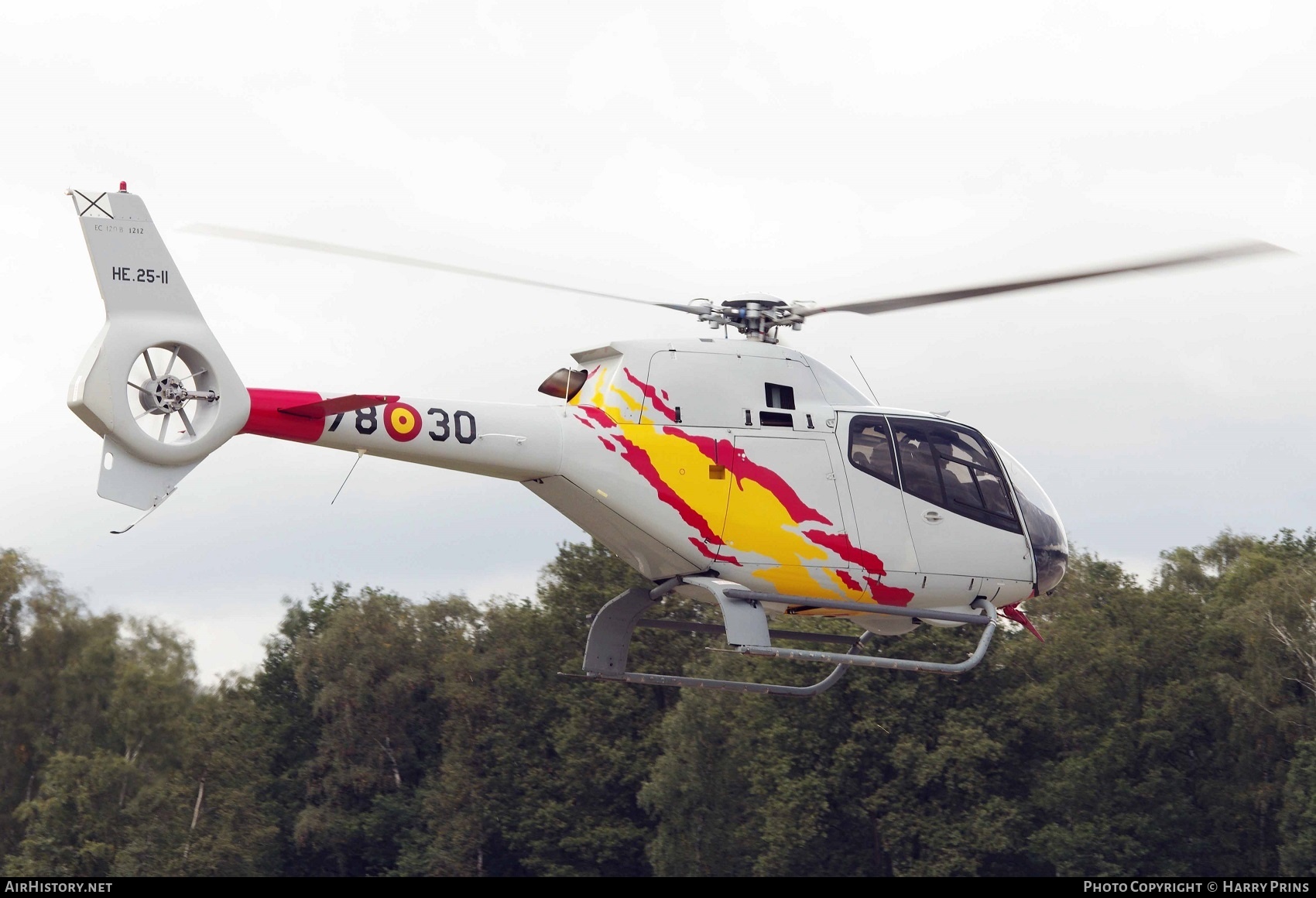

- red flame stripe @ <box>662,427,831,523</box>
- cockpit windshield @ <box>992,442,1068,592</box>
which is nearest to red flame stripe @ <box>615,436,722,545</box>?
red flame stripe @ <box>662,427,831,523</box>

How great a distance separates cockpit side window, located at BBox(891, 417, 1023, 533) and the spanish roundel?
4954 mm

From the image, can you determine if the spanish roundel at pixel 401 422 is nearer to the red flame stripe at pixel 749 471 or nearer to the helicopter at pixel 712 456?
the helicopter at pixel 712 456

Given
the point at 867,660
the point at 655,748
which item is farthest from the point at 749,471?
the point at 655,748

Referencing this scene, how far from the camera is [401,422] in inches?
571

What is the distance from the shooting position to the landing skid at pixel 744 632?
1488 cm

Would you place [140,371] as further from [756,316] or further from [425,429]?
[756,316]

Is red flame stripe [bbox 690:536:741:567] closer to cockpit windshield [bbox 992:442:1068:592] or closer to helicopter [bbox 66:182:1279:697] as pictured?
helicopter [bbox 66:182:1279:697]

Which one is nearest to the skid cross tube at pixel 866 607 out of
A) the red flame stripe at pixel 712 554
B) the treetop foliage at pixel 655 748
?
the red flame stripe at pixel 712 554

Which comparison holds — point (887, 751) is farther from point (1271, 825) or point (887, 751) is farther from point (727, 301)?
point (727, 301)

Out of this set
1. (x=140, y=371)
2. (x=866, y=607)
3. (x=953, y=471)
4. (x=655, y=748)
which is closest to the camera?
(x=140, y=371)

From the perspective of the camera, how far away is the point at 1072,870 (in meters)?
40.2

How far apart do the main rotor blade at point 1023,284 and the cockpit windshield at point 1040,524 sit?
1.85m

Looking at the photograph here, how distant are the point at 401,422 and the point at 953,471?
577cm

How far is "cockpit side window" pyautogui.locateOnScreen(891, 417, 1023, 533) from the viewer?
16.0 metres
